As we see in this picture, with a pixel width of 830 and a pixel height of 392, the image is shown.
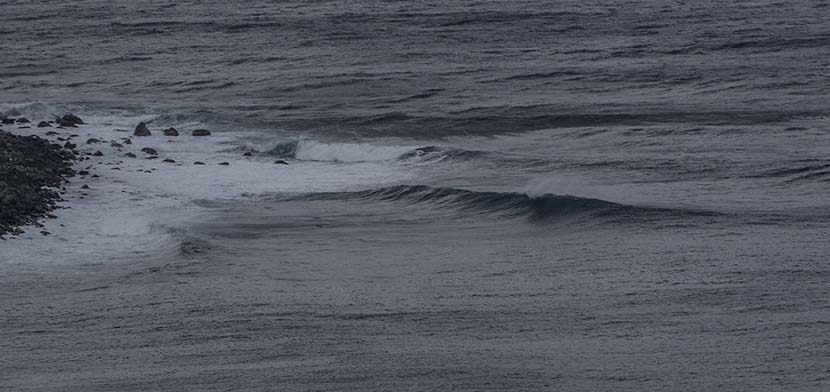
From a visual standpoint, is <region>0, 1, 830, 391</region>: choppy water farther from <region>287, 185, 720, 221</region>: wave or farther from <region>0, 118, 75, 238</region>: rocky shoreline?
<region>0, 118, 75, 238</region>: rocky shoreline

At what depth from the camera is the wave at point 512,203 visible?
27.9 metres

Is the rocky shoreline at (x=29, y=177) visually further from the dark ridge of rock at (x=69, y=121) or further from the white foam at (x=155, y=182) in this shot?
the dark ridge of rock at (x=69, y=121)

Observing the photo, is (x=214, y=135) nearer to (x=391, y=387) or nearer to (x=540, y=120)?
(x=540, y=120)

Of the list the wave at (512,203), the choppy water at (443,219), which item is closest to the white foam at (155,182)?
the choppy water at (443,219)

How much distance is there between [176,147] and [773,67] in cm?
2203

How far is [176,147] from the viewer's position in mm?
38375

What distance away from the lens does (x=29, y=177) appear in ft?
102

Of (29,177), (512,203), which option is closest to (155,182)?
(29,177)

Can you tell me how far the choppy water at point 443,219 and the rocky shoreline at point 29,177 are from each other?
2.38ft

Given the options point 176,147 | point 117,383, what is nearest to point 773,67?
point 176,147

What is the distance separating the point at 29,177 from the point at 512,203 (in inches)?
446

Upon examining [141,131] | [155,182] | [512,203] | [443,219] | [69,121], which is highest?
[69,121]

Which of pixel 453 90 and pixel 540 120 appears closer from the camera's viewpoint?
pixel 540 120

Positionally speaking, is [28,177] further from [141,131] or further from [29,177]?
[141,131]
